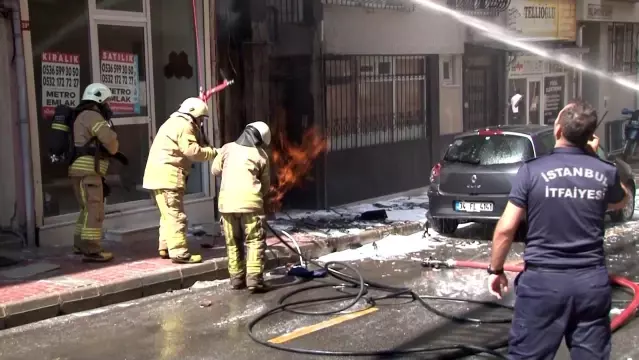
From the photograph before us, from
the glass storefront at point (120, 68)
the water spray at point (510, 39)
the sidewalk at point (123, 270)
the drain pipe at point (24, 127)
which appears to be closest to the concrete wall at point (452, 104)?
the water spray at point (510, 39)

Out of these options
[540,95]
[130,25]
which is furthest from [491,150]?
[540,95]

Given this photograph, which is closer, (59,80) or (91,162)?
(91,162)

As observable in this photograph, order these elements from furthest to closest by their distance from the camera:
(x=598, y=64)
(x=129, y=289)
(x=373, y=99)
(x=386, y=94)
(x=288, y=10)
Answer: (x=598, y=64) → (x=386, y=94) → (x=373, y=99) → (x=288, y=10) → (x=129, y=289)

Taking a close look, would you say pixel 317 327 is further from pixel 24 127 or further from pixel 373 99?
pixel 373 99

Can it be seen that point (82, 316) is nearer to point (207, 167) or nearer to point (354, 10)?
point (207, 167)

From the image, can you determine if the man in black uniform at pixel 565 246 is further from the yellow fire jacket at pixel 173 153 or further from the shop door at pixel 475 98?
the shop door at pixel 475 98

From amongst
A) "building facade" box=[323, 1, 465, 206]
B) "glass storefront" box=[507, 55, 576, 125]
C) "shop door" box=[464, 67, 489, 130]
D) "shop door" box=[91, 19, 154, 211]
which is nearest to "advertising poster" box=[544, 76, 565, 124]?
"glass storefront" box=[507, 55, 576, 125]

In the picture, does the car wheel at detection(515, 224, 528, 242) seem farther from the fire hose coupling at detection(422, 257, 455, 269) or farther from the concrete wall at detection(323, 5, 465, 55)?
the concrete wall at detection(323, 5, 465, 55)

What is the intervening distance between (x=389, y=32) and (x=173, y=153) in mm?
6830

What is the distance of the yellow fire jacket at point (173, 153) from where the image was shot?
28.7ft

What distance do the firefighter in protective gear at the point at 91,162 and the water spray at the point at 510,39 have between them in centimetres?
826

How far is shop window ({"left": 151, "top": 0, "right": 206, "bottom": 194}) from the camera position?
1114 centimetres

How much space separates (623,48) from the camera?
24469 millimetres

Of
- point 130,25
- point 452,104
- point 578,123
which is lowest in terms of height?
point 452,104
